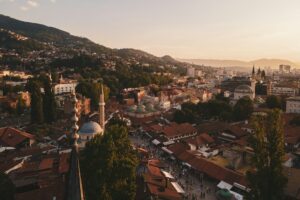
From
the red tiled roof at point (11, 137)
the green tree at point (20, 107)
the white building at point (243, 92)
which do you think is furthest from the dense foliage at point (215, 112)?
the green tree at point (20, 107)

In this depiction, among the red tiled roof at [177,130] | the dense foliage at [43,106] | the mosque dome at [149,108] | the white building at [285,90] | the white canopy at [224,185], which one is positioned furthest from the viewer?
the white building at [285,90]

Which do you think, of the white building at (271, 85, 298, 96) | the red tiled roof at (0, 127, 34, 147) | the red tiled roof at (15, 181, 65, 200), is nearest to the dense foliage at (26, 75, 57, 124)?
the red tiled roof at (0, 127, 34, 147)

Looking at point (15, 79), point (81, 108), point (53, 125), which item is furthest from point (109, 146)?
point (15, 79)

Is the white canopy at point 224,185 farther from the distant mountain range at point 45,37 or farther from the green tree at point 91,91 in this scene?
the distant mountain range at point 45,37

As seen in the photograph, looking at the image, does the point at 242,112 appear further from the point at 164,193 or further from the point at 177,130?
the point at 164,193

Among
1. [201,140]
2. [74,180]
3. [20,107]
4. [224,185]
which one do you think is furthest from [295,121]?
[20,107]
